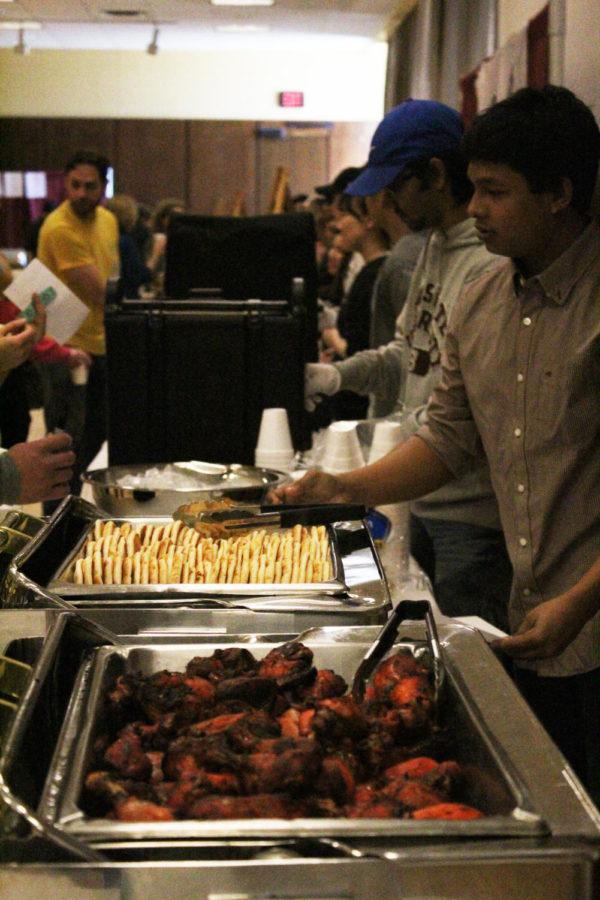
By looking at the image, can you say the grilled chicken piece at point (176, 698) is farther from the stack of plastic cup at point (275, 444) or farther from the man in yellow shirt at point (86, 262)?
the man in yellow shirt at point (86, 262)

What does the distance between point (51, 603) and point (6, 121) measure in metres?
10.5

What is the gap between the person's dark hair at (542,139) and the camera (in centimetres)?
181

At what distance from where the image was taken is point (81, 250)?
5508 mm

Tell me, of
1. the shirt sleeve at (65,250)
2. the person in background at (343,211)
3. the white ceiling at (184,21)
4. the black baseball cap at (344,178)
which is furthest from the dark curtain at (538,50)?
the white ceiling at (184,21)

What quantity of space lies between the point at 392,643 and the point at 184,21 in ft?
27.2

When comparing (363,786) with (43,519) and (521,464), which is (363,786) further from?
(521,464)

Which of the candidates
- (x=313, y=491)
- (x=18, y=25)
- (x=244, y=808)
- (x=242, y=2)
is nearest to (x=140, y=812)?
(x=244, y=808)

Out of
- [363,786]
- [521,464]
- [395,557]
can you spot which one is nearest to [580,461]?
[521,464]

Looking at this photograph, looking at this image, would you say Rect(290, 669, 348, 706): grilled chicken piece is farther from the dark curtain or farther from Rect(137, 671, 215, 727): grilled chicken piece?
the dark curtain

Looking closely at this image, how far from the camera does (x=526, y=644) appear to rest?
151 centimetres

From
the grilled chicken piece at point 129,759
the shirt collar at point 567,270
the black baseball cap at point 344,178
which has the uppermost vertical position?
the black baseball cap at point 344,178

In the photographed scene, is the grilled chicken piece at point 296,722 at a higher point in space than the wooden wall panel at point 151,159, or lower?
lower

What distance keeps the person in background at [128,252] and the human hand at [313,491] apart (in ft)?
13.4

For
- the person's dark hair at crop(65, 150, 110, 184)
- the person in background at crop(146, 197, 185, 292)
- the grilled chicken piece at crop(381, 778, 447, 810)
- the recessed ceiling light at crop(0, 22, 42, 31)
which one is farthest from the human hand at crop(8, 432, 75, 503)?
the recessed ceiling light at crop(0, 22, 42, 31)
